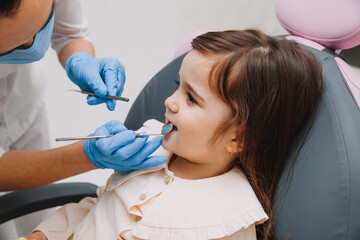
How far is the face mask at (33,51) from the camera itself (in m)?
0.97

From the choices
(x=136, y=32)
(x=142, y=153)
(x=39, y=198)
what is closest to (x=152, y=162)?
(x=142, y=153)

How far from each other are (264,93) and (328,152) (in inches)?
8.1

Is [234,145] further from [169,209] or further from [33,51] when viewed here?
[33,51]

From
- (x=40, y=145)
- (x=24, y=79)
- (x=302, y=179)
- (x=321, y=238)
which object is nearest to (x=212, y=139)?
(x=302, y=179)

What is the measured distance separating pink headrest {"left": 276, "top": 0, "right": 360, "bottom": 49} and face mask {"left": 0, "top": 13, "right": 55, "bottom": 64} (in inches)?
25.5

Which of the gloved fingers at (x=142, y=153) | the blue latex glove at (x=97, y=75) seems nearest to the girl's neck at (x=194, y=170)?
the gloved fingers at (x=142, y=153)

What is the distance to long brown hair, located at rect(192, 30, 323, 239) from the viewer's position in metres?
0.91

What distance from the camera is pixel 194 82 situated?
3.09 ft

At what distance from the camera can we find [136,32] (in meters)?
2.48

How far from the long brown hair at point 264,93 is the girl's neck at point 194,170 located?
3.3 inches

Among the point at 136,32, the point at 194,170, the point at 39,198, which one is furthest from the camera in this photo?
the point at 136,32

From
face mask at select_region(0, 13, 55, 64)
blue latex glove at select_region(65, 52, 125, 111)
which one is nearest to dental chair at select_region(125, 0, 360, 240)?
blue latex glove at select_region(65, 52, 125, 111)

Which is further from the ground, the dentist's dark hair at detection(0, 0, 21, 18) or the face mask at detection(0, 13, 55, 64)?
the dentist's dark hair at detection(0, 0, 21, 18)

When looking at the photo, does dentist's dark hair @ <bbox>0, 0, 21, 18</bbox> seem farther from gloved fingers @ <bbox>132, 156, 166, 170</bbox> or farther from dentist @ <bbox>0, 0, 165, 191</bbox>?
gloved fingers @ <bbox>132, 156, 166, 170</bbox>
